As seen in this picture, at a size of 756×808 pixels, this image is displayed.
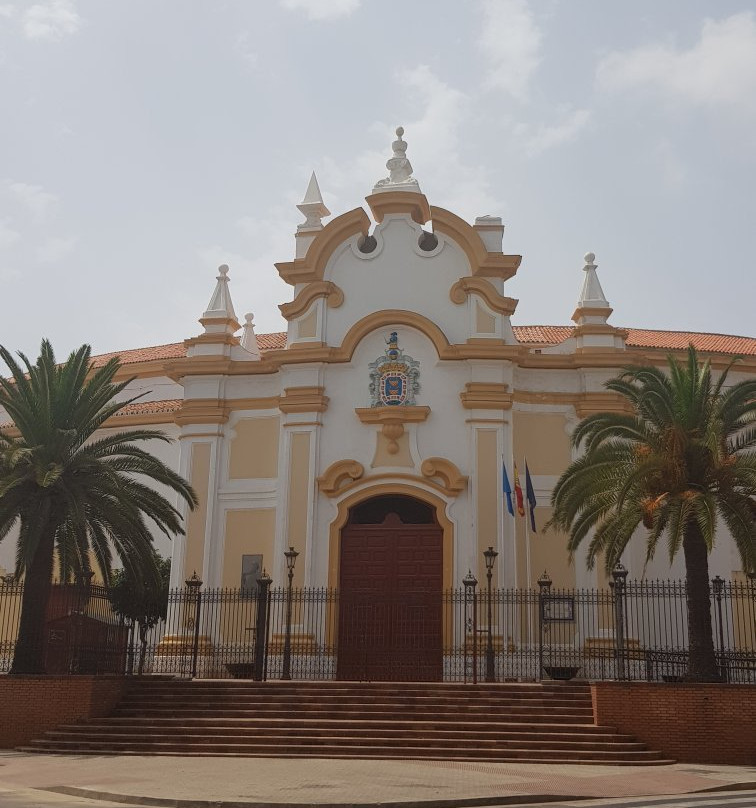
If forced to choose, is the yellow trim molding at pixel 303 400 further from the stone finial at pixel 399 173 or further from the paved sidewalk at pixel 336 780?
the paved sidewalk at pixel 336 780

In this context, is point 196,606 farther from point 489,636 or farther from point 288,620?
point 489,636

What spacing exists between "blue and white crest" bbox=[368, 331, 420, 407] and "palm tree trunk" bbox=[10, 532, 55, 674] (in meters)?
8.96

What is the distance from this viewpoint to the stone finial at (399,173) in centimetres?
2814

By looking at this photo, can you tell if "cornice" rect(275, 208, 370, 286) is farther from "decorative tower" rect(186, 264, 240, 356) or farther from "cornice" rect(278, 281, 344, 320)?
"decorative tower" rect(186, 264, 240, 356)

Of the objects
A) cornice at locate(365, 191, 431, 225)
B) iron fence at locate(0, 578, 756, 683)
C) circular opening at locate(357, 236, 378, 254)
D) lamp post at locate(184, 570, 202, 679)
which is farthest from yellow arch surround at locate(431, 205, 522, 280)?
lamp post at locate(184, 570, 202, 679)

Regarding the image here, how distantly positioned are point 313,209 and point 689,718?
1675 centimetres

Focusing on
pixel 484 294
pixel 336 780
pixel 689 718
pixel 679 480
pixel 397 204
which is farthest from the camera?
pixel 397 204

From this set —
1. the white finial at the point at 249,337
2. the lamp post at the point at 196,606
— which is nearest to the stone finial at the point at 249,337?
the white finial at the point at 249,337

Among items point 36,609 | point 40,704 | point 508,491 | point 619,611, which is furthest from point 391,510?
point 40,704

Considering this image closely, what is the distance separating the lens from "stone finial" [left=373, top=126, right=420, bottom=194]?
92.3 feet

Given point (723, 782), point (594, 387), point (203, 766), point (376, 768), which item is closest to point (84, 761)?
point (203, 766)

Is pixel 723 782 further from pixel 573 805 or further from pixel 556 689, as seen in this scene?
pixel 556 689

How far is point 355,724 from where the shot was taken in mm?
18984

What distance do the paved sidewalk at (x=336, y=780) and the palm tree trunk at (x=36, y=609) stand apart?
311 centimetres
